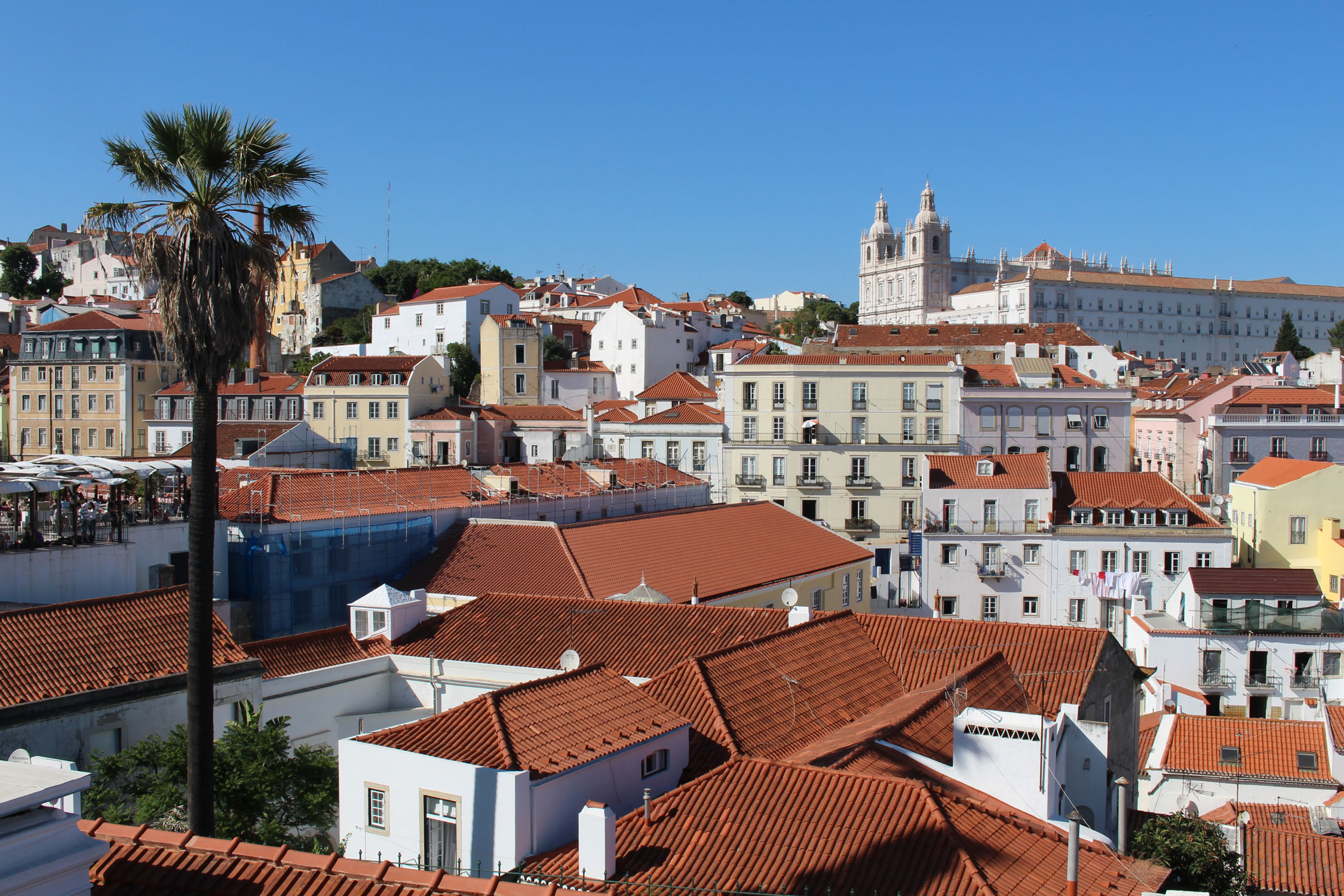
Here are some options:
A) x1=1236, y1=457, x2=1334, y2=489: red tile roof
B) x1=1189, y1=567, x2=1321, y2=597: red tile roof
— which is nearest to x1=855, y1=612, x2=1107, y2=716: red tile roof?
x1=1189, y1=567, x2=1321, y2=597: red tile roof

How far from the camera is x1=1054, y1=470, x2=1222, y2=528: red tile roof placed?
145 feet

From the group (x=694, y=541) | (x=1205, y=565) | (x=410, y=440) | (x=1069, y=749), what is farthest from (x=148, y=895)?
(x=410, y=440)

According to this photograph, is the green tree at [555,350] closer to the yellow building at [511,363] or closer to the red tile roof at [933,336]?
the yellow building at [511,363]

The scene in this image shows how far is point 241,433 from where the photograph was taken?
211 feet

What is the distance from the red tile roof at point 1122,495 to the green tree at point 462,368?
45.4m

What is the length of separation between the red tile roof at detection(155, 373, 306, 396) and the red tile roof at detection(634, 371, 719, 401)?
2032 cm

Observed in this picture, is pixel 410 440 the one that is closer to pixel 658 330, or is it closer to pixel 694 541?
pixel 658 330

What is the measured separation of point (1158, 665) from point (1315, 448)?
3198 centimetres

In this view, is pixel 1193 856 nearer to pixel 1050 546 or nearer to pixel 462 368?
pixel 1050 546

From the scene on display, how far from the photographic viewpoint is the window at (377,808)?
13.2m

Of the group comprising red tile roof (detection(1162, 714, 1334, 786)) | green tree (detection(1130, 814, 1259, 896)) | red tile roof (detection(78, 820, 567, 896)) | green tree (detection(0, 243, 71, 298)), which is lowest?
red tile roof (detection(1162, 714, 1334, 786))

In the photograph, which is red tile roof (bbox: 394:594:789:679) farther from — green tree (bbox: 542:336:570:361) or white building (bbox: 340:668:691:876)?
green tree (bbox: 542:336:570:361)

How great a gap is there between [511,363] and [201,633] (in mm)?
63785

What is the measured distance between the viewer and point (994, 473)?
45.7 meters
